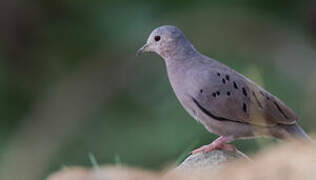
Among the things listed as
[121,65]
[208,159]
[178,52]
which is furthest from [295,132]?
[121,65]

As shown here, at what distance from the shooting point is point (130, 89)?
28.0 ft

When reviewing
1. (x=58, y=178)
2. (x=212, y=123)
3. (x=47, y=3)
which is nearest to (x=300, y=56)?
(x=47, y=3)

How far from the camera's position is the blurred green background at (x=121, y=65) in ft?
24.3

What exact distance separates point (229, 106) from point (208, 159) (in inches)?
13.0

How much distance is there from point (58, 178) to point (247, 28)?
4.94 meters

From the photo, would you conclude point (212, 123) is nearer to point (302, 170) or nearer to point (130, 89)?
point (302, 170)

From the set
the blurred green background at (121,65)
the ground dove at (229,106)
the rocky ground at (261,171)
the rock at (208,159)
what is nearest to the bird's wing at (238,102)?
→ the ground dove at (229,106)

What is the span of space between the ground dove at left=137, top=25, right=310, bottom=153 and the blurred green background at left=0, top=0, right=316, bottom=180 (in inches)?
90.6

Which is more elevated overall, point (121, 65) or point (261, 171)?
point (261, 171)

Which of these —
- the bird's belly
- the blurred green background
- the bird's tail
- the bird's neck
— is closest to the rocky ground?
the bird's belly

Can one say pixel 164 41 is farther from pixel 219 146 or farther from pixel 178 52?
pixel 219 146

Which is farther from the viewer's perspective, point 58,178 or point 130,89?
point 130,89

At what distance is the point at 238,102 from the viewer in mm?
4543

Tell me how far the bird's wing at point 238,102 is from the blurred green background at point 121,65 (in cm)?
236
